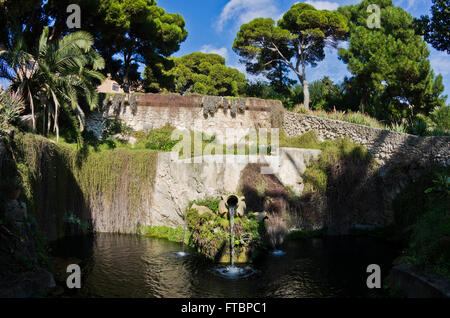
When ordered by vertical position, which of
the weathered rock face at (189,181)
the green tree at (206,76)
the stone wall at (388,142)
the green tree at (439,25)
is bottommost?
the weathered rock face at (189,181)

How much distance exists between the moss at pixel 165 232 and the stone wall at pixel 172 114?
628 centimetres

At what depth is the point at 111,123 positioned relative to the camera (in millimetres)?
16469

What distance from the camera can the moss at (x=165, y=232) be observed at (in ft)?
38.3

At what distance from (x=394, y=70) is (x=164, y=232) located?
597 inches

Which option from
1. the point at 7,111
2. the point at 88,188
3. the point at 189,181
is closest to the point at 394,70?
the point at 189,181

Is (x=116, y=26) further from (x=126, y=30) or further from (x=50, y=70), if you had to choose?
(x=50, y=70)

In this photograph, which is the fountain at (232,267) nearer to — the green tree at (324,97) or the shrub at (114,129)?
the shrub at (114,129)

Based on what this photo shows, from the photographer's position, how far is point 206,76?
1286 inches

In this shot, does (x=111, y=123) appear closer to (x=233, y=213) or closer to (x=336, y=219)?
(x=233, y=213)

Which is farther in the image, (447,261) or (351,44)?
(351,44)

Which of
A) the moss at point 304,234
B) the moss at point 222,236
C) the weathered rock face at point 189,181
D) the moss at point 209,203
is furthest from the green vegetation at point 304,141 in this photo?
the moss at point 222,236

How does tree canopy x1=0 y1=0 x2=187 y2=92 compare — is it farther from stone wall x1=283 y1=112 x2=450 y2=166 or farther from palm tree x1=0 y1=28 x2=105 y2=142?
stone wall x1=283 y1=112 x2=450 y2=166
